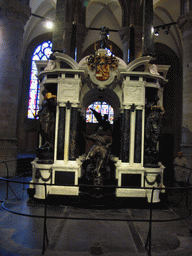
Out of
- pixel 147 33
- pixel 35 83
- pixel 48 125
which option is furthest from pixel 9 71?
pixel 35 83

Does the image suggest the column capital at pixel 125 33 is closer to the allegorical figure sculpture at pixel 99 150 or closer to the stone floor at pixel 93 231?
the allegorical figure sculpture at pixel 99 150

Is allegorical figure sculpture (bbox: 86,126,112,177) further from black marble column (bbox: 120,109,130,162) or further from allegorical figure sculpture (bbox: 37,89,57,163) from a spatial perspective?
allegorical figure sculpture (bbox: 37,89,57,163)

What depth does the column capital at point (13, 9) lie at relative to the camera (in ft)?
39.0

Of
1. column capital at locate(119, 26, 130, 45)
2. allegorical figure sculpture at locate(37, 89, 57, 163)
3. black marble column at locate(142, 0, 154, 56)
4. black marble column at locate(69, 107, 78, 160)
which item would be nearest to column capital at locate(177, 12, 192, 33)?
column capital at locate(119, 26, 130, 45)

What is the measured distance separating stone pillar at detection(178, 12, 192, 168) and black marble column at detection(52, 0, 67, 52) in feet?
23.8

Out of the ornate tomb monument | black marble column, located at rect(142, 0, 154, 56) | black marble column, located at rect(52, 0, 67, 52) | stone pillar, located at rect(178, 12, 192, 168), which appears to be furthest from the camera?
stone pillar, located at rect(178, 12, 192, 168)

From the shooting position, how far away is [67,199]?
705cm

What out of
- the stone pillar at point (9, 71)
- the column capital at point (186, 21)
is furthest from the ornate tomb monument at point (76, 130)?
the column capital at point (186, 21)

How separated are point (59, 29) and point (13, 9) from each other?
560 cm

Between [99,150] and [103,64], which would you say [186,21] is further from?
[99,150]

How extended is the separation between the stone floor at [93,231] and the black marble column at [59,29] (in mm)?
4622

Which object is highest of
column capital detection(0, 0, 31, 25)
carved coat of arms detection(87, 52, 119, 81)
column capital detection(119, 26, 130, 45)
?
column capital detection(119, 26, 130, 45)

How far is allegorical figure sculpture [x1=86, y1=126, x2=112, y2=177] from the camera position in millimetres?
7848

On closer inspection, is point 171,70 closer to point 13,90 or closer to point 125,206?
point 13,90
